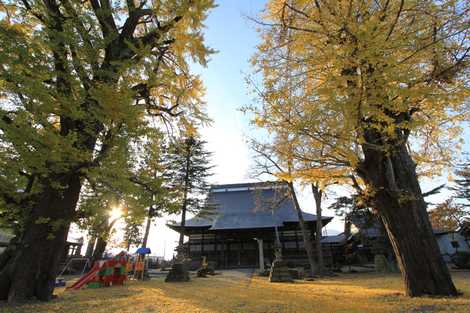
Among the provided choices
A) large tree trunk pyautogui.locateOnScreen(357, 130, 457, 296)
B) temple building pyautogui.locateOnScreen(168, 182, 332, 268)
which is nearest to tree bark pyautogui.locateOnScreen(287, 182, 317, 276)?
temple building pyautogui.locateOnScreen(168, 182, 332, 268)

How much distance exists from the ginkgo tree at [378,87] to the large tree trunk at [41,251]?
4.01 m

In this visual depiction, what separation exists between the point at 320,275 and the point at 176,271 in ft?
27.9

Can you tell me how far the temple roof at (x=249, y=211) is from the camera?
18984 mm

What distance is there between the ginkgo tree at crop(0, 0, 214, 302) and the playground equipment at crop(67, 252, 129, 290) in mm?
5458

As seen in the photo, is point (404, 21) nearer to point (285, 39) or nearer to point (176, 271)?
point (285, 39)

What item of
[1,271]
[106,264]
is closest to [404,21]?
[1,271]

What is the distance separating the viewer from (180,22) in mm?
6023

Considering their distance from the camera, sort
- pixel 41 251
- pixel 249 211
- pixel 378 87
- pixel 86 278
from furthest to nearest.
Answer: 1. pixel 249 211
2. pixel 86 278
3. pixel 41 251
4. pixel 378 87

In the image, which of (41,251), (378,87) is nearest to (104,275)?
(41,251)

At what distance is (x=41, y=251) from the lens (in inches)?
184

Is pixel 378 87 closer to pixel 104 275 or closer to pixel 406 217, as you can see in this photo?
pixel 406 217

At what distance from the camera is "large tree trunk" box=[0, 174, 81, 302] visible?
449 centimetres

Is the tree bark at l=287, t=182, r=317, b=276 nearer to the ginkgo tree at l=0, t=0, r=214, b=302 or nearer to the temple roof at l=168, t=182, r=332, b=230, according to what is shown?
the temple roof at l=168, t=182, r=332, b=230

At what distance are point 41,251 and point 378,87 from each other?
19.8ft
